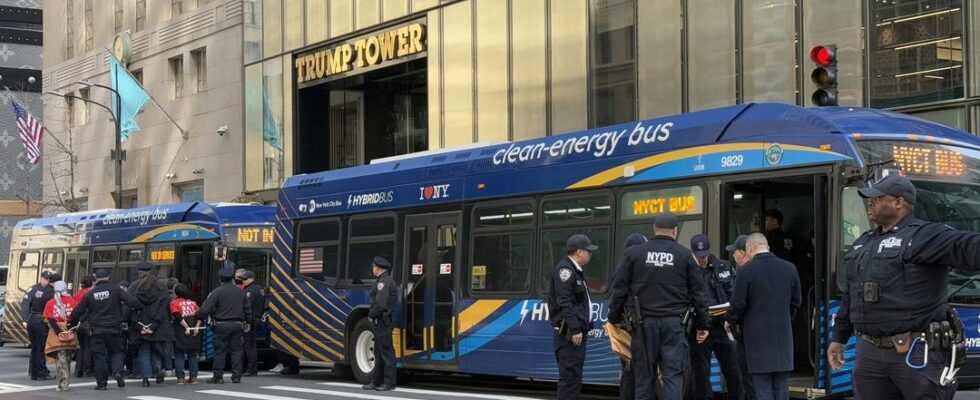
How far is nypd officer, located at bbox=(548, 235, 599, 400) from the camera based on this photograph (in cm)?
1155

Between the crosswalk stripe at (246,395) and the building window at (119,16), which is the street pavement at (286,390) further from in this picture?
A: the building window at (119,16)

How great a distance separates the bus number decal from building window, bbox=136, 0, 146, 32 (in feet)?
120

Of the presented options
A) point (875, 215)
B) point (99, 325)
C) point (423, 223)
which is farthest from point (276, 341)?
point (875, 215)

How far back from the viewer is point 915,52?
19531 mm

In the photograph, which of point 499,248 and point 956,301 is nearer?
point 956,301

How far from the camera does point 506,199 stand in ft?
51.1

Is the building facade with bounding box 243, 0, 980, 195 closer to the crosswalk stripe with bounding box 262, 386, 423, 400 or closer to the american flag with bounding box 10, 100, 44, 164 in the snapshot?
the crosswalk stripe with bounding box 262, 386, 423, 400

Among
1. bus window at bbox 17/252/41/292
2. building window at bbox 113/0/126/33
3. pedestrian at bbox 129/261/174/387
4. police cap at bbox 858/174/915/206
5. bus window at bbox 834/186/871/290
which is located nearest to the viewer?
police cap at bbox 858/174/915/206

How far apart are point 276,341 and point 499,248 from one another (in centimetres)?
591

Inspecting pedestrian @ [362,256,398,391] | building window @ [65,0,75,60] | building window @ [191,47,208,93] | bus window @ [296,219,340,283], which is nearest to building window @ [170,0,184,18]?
building window @ [191,47,208,93]

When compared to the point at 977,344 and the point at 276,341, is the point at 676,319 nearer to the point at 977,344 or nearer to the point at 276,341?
the point at 977,344

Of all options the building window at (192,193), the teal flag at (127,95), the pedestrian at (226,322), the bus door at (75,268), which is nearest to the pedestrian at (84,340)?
the pedestrian at (226,322)

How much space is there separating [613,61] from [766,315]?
14711 millimetres

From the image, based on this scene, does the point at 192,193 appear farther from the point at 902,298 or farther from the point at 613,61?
the point at 902,298
